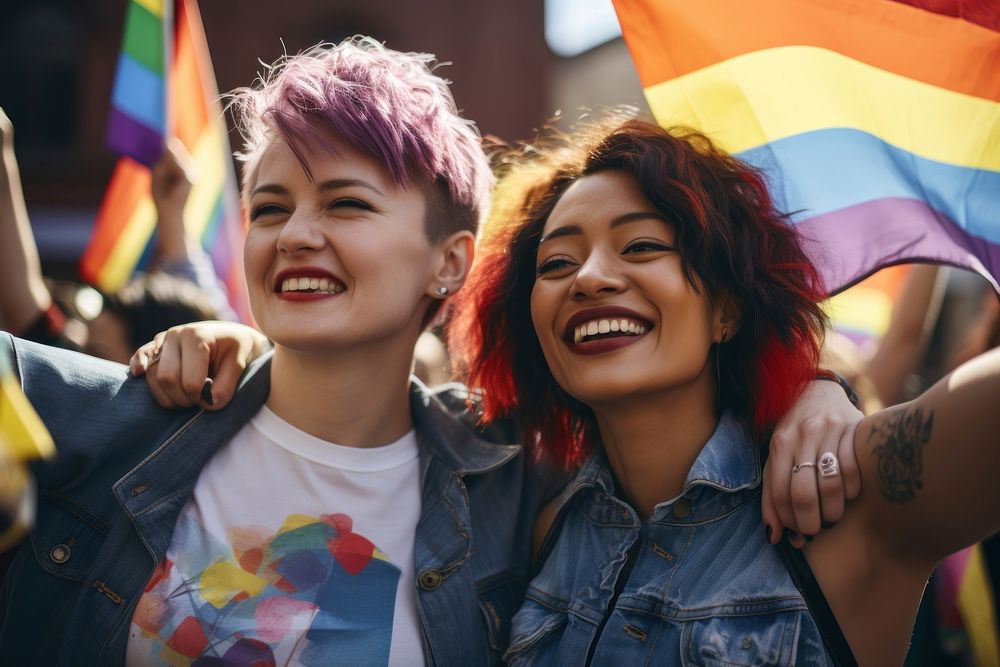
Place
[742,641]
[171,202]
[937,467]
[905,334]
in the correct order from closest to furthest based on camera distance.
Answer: [937,467] → [742,641] → [905,334] → [171,202]

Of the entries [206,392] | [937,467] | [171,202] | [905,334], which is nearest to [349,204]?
[206,392]

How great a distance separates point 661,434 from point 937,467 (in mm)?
762

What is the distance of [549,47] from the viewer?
16453mm

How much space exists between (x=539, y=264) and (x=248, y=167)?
984 millimetres

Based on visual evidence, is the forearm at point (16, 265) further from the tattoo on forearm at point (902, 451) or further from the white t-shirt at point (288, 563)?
the tattoo on forearm at point (902, 451)

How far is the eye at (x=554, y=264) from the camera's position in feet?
7.86

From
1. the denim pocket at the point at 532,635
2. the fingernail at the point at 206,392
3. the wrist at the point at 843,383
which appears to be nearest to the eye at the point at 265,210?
the fingernail at the point at 206,392

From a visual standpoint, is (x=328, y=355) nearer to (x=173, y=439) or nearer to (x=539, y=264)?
(x=173, y=439)

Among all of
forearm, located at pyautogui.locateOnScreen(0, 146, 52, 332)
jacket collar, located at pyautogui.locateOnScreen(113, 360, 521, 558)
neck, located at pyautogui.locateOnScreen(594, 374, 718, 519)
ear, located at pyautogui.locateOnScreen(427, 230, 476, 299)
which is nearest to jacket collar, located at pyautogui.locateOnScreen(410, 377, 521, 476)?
jacket collar, located at pyautogui.locateOnScreen(113, 360, 521, 558)

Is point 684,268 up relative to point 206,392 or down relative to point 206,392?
up

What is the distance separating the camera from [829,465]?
193 centimetres

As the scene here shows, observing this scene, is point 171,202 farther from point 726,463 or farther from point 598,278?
point 726,463

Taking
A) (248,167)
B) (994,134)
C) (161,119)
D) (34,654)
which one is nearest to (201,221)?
(161,119)

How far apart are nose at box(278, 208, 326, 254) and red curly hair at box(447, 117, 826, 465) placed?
65 centimetres
